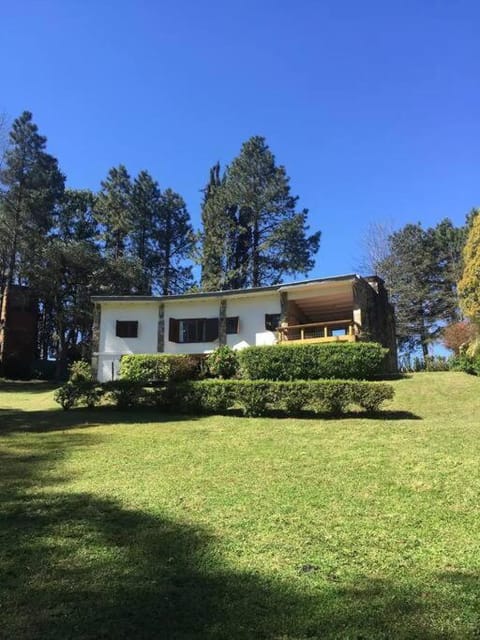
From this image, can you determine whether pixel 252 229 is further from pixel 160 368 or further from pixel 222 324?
pixel 160 368

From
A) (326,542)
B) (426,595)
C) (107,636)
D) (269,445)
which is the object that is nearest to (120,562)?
(107,636)

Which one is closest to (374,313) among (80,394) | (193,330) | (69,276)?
(193,330)

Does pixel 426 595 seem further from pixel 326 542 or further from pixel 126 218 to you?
pixel 126 218

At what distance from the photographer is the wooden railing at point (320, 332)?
20.9 metres

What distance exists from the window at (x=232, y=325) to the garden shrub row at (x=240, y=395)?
9.46 meters

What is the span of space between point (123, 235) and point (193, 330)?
17.3 m

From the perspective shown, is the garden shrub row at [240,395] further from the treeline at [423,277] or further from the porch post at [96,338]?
the treeline at [423,277]

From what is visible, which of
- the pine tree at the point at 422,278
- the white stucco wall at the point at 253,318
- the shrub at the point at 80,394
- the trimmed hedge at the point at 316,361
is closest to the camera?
the shrub at the point at 80,394

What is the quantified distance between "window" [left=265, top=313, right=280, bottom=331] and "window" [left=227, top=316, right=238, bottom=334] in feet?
4.86

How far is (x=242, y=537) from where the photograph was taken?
15.3 ft

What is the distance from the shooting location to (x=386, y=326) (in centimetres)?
2494

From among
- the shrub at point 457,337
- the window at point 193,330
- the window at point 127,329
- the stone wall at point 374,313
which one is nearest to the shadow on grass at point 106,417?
the stone wall at point 374,313

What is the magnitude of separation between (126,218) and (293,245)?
40.9 feet

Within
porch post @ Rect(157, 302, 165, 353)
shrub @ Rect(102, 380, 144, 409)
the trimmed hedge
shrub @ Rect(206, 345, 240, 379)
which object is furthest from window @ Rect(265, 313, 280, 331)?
shrub @ Rect(102, 380, 144, 409)
